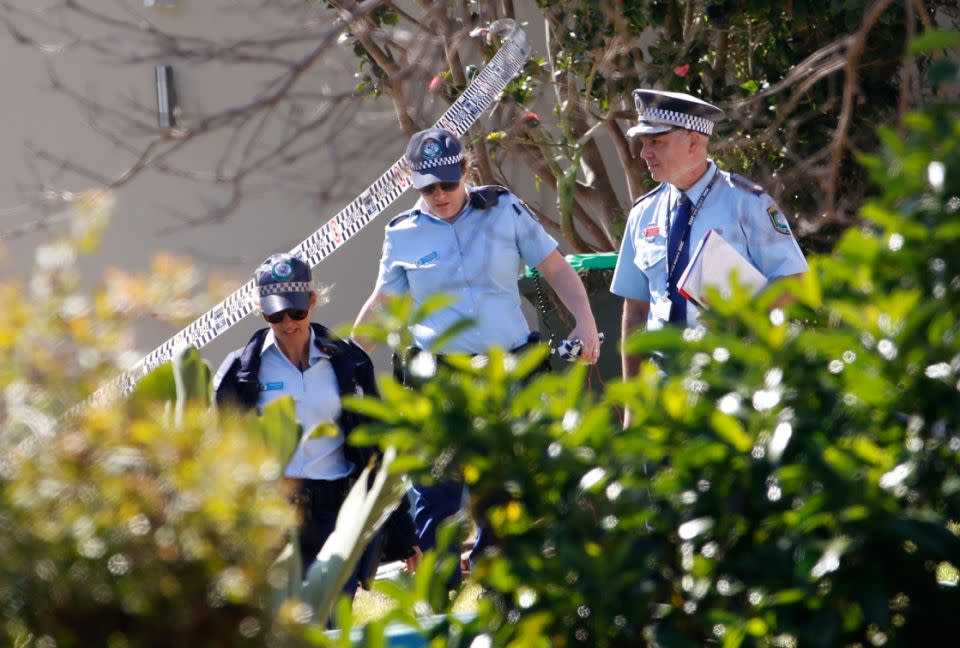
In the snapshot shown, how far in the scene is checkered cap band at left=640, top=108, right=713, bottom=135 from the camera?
4.76 m

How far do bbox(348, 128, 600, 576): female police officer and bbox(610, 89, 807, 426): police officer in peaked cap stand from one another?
0.67 meters

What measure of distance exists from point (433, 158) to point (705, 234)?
1.22 m

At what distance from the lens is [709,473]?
2.00 metres

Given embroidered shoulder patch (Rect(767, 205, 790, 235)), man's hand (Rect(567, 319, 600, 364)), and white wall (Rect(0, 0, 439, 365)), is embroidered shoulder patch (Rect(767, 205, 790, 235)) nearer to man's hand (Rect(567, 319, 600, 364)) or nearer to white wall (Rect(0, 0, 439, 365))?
man's hand (Rect(567, 319, 600, 364))

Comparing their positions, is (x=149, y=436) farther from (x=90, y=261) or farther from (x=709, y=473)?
(x=90, y=261)

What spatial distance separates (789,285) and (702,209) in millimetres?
2695

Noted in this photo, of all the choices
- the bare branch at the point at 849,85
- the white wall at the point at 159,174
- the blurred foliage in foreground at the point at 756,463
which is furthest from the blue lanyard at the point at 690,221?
the white wall at the point at 159,174

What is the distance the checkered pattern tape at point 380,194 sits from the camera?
22.6 ft

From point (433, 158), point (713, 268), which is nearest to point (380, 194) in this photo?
point (433, 158)

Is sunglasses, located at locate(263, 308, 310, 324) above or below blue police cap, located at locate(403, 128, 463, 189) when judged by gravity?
below

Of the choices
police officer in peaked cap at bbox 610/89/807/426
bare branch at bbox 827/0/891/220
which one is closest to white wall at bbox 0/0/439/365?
police officer in peaked cap at bbox 610/89/807/426

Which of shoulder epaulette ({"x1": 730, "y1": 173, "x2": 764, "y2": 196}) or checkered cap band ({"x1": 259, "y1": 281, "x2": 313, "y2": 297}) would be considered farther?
checkered cap band ({"x1": 259, "y1": 281, "x2": 313, "y2": 297})

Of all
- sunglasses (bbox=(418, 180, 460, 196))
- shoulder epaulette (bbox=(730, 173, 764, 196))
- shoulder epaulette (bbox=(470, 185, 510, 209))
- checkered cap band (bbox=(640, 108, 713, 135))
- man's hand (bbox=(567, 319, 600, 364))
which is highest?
checkered cap band (bbox=(640, 108, 713, 135))

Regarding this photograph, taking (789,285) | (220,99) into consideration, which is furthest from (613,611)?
(220,99)
